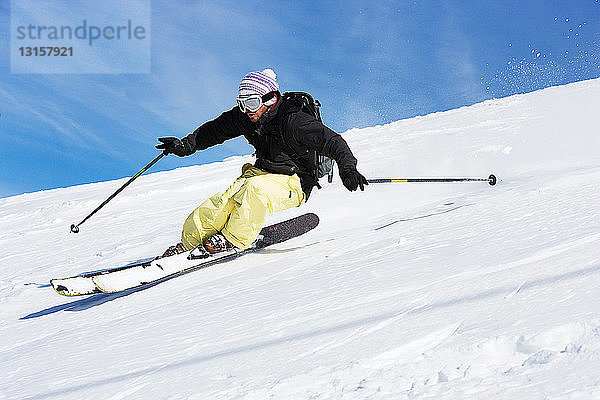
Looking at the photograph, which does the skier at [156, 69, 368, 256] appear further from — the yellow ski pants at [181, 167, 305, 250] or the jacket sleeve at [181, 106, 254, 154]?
the jacket sleeve at [181, 106, 254, 154]

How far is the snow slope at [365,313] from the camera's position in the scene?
1.48m

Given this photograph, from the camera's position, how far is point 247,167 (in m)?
4.54

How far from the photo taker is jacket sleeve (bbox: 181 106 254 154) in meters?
4.69

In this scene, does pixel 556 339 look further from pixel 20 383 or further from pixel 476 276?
pixel 20 383

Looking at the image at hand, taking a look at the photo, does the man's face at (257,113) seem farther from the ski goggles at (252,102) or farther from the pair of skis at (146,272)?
the pair of skis at (146,272)

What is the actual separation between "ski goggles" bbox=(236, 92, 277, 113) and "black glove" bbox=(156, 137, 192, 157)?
3.49 ft

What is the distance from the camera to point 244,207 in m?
3.95

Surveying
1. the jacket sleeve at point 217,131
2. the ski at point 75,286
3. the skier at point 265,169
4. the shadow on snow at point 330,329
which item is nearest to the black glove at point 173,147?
the jacket sleeve at point 217,131

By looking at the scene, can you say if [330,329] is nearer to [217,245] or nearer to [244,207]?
[244,207]

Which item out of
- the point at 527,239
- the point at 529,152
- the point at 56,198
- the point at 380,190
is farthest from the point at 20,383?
the point at 56,198

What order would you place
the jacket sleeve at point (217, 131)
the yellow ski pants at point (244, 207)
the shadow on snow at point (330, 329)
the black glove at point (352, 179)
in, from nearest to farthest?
the shadow on snow at point (330, 329) < the black glove at point (352, 179) < the yellow ski pants at point (244, 207) < the jacket sleeve at point (217, 131)

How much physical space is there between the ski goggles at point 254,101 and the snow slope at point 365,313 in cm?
117

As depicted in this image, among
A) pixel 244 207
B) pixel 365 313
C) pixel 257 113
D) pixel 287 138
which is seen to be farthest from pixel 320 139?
pixel 365 313

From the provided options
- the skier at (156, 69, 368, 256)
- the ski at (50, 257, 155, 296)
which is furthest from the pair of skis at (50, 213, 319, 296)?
the skier at (156, 69, 368, 256)
